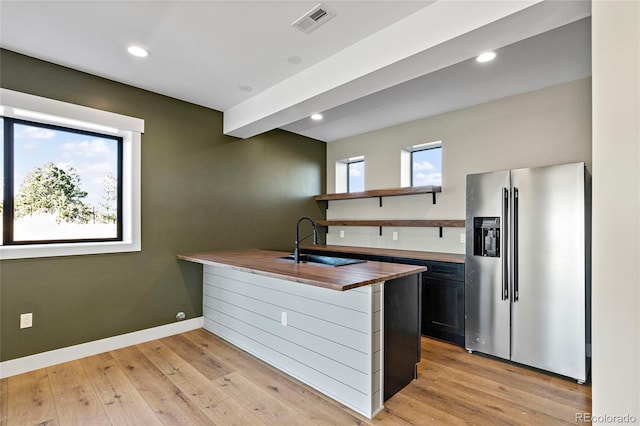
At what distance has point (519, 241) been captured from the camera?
109 inches

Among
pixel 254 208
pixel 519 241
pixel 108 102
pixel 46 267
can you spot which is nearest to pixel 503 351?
pixel 519 241

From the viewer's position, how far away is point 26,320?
8.89 feet

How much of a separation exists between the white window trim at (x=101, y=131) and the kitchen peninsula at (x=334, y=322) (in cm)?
91

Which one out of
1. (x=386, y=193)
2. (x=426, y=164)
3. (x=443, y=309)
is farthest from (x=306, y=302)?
(x=426, y=164)

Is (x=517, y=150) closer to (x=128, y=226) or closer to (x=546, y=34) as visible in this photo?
(x=546, y=34)

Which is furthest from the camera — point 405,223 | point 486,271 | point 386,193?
point 386,193

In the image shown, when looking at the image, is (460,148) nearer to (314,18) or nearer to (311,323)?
(314,18)

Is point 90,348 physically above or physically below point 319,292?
below

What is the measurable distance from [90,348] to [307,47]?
10.9 ft

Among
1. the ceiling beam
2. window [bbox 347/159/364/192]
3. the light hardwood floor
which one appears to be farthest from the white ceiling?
the light hardwood floor

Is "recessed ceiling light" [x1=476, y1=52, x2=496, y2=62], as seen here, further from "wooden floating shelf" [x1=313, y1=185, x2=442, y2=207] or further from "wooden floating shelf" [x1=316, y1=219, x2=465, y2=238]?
"wooden floating shelf" [x1=316, y1=219, x2=465, y2=238]

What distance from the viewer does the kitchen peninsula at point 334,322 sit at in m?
2.07

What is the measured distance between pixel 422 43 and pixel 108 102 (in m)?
2.92

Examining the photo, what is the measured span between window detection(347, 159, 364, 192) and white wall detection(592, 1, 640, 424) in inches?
155
